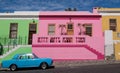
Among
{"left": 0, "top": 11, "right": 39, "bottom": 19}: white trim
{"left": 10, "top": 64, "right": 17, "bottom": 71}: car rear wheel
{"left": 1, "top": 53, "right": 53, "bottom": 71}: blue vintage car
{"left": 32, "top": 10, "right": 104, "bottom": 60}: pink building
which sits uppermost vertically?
{"left": 0, "top": 11, "right": 39, "bottom": 19}: white trim

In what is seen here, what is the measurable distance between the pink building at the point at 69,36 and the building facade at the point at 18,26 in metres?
1.01

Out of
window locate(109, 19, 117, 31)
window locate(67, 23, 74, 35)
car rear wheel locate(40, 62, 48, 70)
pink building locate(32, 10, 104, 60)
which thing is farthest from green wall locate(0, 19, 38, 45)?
window locate(109, 19, 117, 31)

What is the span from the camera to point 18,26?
1283 inches

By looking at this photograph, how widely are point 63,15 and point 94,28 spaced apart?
4045 millimetres

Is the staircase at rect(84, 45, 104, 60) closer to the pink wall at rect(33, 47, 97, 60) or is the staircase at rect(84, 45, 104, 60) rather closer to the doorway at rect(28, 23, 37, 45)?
the pink wall at rect(33, 47, 97, 60)

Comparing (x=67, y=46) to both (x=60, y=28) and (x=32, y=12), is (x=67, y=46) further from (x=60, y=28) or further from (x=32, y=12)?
(x=32, y=12)

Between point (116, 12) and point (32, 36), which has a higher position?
point (116, 12)

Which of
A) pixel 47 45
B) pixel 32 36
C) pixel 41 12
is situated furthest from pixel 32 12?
pixel 47 45

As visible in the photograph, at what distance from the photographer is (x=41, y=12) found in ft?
109

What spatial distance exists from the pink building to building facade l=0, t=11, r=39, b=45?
1013mm

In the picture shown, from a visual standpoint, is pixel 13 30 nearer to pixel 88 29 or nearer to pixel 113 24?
pixel 88 29

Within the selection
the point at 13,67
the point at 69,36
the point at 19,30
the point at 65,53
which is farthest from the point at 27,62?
the point at 19,30

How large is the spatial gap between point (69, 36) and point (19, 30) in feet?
22.1

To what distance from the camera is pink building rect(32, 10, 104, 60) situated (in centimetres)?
2883
